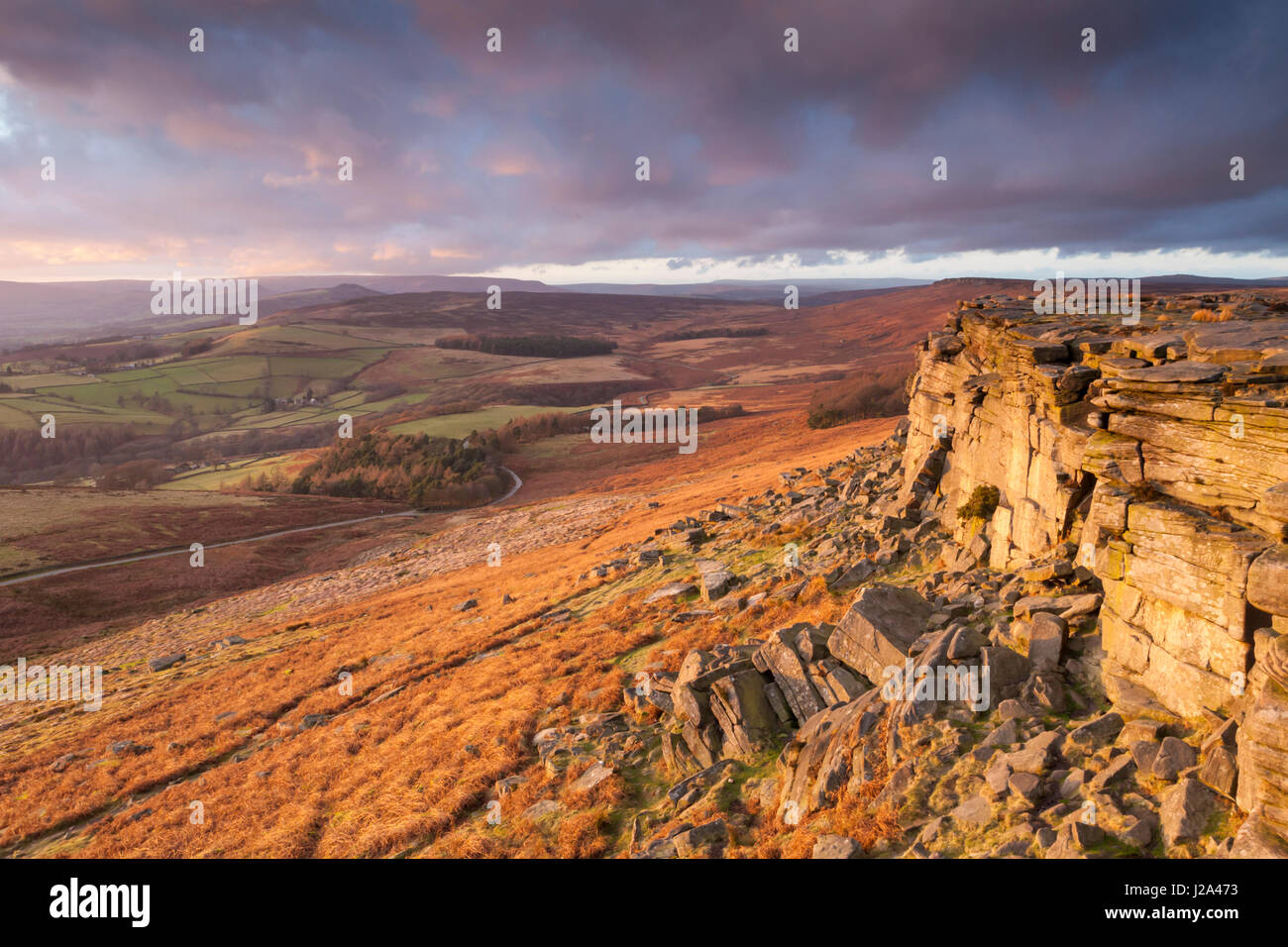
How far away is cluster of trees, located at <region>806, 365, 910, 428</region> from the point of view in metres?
75.2

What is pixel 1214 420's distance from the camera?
10.2 m

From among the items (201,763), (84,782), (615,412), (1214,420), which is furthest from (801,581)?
(615,412)

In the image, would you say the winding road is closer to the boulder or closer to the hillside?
the hillside

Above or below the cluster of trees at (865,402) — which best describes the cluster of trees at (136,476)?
below

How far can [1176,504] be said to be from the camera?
10562 mm

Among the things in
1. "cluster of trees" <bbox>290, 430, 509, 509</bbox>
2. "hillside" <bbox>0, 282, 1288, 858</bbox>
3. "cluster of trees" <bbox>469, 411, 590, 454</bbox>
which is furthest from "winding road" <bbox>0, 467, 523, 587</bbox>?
"hillside" <bbox>0, 282, 1288, 858</bbox>

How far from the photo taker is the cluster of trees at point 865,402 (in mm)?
75250

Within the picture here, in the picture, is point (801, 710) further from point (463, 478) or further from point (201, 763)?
point (463, 478)

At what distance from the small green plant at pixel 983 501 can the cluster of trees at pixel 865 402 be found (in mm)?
55324

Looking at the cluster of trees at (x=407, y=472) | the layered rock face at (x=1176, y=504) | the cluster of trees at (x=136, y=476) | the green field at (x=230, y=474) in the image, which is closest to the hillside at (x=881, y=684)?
the layered rock face at (x=1176, y=504)

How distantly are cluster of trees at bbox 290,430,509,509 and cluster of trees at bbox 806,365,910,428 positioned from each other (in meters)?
40.7

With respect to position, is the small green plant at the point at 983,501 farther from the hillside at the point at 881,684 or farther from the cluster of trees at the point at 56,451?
the cluster of trees at the point at 56,451

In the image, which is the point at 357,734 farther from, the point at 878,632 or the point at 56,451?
the point at 56,451

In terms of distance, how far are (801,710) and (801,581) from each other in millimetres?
7458
